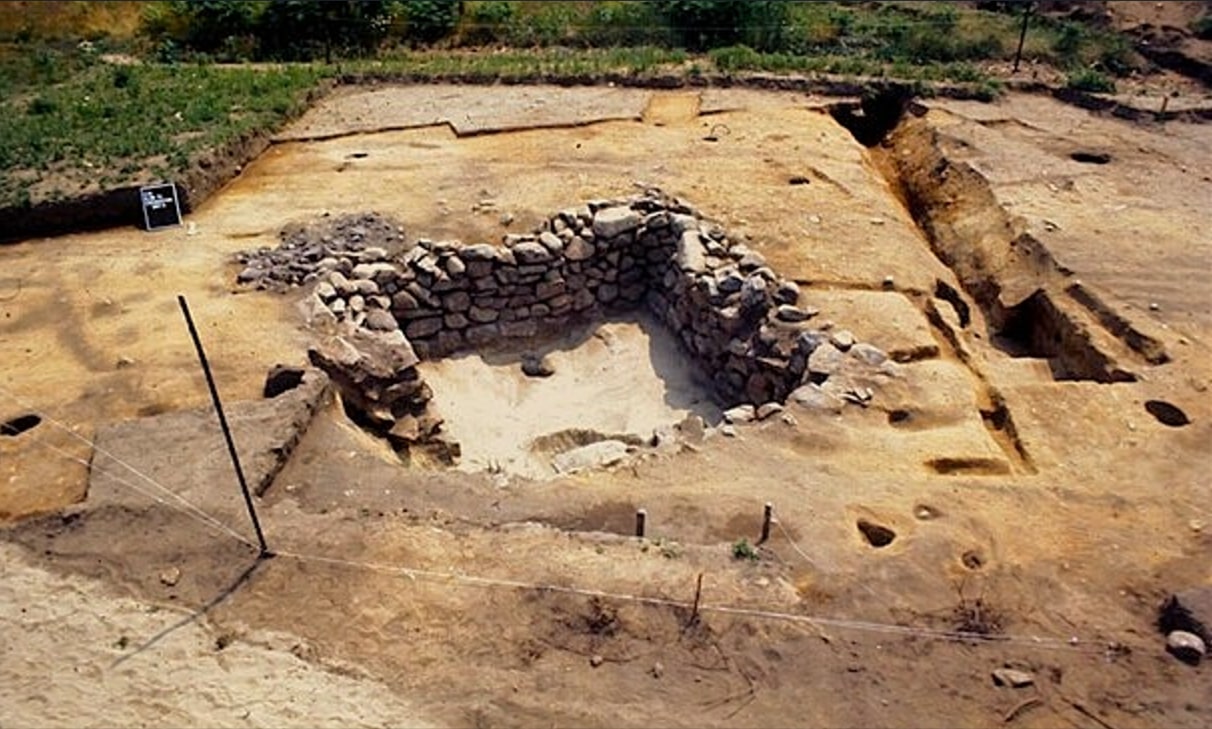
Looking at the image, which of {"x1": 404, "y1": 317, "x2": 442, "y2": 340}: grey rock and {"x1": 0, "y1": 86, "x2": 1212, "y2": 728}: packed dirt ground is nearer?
{"x1": 0, "y1": 86, "x2": 1212, "y2": 728}: packed dirt ground

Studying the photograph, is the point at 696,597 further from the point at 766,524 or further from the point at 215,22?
the point at 215,22

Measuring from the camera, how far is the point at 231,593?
21.6ft

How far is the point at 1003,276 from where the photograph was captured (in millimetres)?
11359

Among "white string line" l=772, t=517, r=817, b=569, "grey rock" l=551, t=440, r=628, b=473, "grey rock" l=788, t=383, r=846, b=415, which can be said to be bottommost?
"grey rock" l=551, t=440, r=628, b=473

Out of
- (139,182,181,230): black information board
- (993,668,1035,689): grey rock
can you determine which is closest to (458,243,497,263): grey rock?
(139,182,181,230): black information board

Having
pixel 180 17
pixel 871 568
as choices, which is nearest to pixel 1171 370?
pixel 871 568

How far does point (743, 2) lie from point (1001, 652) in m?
14.6

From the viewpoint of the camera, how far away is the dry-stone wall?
1009 centimetres

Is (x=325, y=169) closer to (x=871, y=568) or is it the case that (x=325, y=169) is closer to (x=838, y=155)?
(x=838, y=155)

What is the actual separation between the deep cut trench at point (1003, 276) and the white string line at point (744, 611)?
3951 mm

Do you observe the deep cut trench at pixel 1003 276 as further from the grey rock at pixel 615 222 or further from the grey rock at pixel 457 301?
the grey rock at pixel 457 301

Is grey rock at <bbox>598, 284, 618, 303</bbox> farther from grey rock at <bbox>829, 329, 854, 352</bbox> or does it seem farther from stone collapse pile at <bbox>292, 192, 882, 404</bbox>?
grey rock at <bbox>829, 329, 854, 352</bbox>

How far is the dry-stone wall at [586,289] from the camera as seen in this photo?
33.1 feet

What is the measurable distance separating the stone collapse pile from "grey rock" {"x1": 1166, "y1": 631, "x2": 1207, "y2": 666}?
3.96 metres
